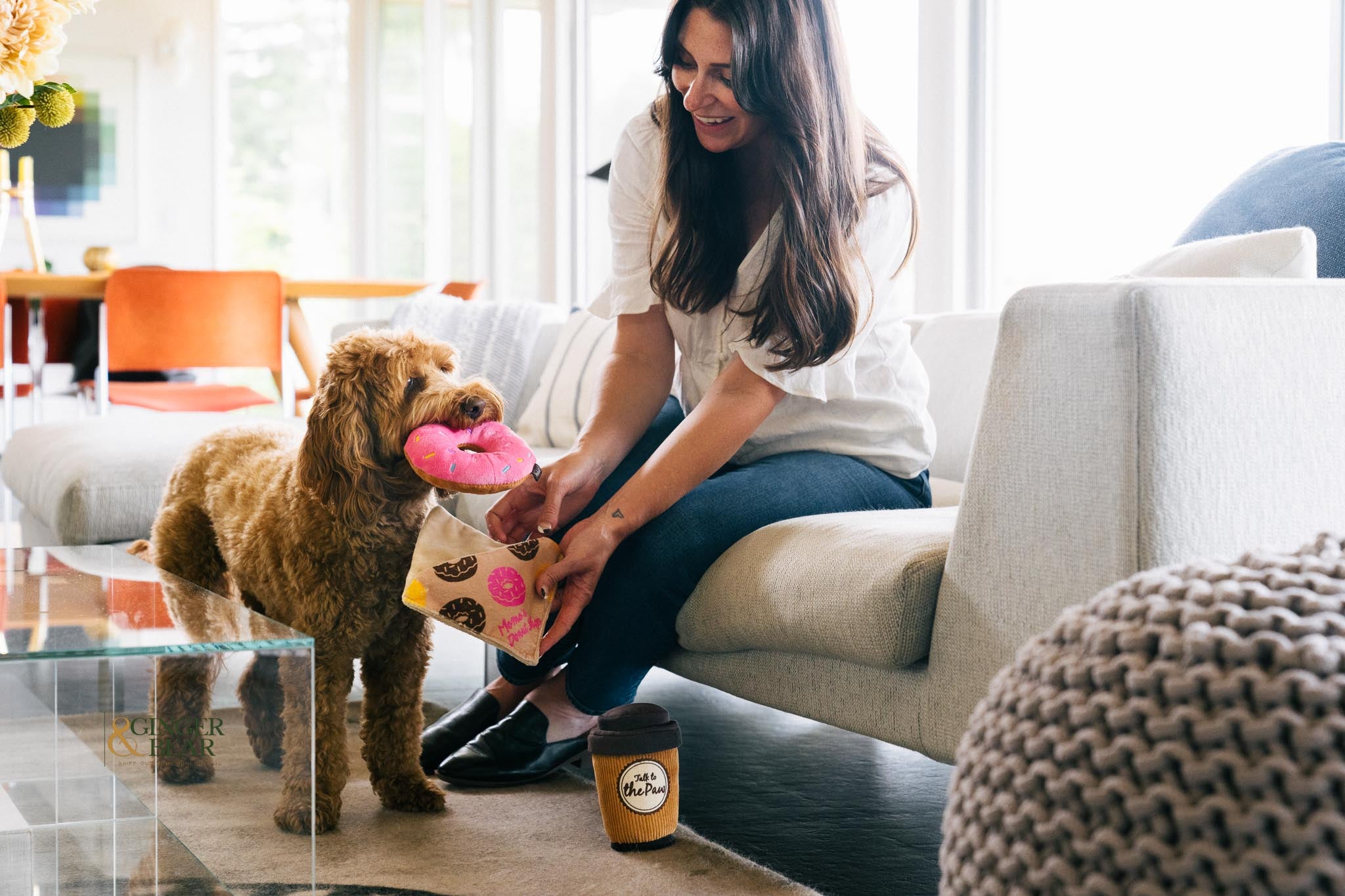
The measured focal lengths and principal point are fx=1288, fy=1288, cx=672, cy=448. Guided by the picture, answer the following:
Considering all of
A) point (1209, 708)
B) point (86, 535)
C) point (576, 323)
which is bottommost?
point (86, 535)

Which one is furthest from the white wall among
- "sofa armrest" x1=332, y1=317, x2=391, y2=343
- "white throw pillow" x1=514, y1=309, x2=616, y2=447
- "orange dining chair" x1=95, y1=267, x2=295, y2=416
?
"white throw pillow" x1=514, y1=309, x2=616, y2=447

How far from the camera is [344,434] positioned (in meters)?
1.56

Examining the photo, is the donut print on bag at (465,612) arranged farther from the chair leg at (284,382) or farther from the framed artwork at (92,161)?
the framed artwork at (92,161)

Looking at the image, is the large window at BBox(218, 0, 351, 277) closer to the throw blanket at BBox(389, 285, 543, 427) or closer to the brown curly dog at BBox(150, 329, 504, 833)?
the throw blanket at BBox(389, 285, 543, 427)

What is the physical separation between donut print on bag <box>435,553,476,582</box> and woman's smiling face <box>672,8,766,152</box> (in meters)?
0.64

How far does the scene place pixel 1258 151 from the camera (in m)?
2.59

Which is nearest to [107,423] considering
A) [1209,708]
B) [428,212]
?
[1209,708]

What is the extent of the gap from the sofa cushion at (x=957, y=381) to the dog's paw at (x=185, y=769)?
137 centimetres

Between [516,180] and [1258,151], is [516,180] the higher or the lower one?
the higher one

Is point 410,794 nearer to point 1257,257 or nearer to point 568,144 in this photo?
point 1257,257

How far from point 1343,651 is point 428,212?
668 cm

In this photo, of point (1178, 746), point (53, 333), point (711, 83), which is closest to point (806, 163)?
point (711, 83)

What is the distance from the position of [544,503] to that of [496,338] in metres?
1.68

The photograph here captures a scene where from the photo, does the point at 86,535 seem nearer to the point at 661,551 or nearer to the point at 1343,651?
the point at 661,551
